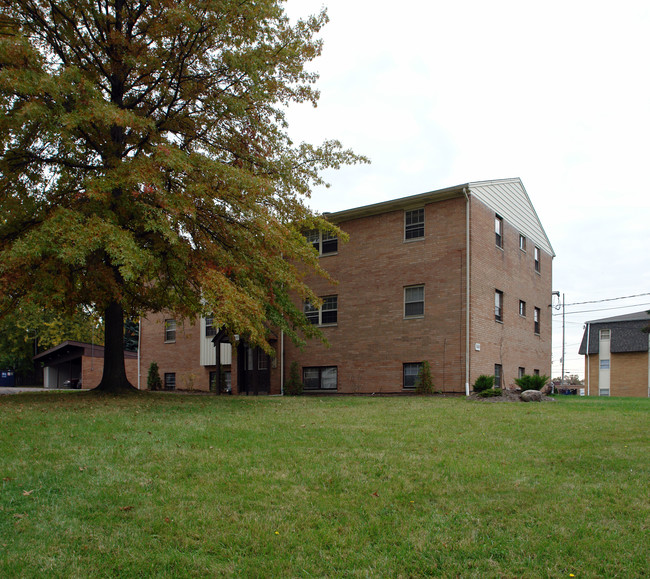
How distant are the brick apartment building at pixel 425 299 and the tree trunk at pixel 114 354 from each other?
5060 millimetres

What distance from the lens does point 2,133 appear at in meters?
13.9

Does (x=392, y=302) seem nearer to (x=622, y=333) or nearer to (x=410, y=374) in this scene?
(x=410, y=374)

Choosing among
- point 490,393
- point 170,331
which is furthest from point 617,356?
point 170,331

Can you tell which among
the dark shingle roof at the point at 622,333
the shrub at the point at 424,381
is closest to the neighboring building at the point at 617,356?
the dark shingle roof at the point at 622,333

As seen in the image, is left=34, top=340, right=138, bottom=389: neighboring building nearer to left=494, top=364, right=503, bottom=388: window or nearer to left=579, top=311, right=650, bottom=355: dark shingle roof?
left=494, top=364, right=503, bottom=388: window

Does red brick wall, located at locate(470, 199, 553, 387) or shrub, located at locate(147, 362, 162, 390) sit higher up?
red brick wall, located at locate(470, 199, 553, 387)

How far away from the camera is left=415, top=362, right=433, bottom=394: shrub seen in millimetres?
20328

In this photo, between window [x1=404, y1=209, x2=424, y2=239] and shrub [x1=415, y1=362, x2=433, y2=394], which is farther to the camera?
window [x1=404, y1=209, x2=424, y2=239]

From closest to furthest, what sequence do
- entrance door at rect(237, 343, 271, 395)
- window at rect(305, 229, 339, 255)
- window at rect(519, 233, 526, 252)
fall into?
1. window at rect(305, 229, 339, 255)
2. window at rect(519, 233, 526, 252)
3. entrance door at rect(237, 343, 271, 395)

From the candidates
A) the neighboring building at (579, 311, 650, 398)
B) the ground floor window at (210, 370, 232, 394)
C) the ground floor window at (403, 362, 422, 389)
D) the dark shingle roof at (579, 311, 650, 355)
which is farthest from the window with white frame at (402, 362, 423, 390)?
the neighboring building at (579, 311, 650, 398)

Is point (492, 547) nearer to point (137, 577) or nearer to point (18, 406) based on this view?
point (137, 577)

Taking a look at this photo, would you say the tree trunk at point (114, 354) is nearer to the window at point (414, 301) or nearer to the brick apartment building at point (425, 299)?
the brick apartment building at point (425, 299)

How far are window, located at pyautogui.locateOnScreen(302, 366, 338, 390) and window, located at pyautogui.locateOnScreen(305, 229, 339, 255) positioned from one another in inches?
189

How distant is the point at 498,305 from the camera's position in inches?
894
